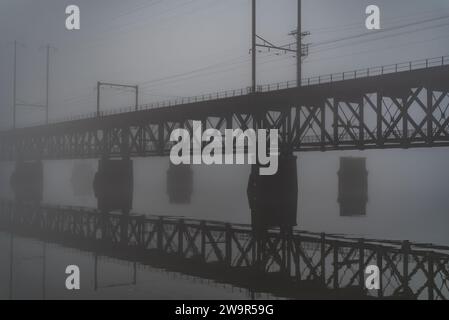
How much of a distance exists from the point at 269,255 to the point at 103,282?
10.3m

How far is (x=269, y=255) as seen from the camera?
2938 cm

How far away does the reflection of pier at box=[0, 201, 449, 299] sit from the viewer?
71.6 ft

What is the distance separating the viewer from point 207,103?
60.7m

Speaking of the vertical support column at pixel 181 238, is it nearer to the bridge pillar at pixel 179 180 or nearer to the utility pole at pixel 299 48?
the utility pole at pixel 299 48

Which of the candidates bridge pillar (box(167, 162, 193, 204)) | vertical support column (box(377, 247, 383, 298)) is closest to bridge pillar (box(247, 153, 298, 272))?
vertical support column (box(377, 247, 383, 298))

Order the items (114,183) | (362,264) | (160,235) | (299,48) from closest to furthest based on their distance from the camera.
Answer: (362,264)
(160,235)
(299,48)
(114,183)

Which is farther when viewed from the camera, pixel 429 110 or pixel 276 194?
pixel 276 194

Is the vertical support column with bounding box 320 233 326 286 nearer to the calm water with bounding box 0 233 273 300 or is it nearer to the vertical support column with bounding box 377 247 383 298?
the vertical support column with bounding box 377 247 383 298

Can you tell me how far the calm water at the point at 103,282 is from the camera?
1952 centimetres

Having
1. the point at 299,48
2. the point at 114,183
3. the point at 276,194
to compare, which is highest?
the point at 299,48

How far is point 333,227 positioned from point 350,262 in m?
19.0

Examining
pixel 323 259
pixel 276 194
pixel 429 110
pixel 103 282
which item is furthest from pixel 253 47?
pixel 103 282

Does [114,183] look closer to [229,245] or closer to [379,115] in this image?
[379,115]
